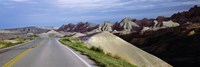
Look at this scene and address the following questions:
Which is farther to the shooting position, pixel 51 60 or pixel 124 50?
pixel 124 50

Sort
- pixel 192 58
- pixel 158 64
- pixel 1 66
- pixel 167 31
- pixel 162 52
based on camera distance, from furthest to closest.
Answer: pixel 167 31 → pixel 162 52 → pixel 192 58 → pixel 158 64 → pixel 1 66

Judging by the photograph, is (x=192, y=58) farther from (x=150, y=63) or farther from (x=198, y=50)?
(x=150, y=63)

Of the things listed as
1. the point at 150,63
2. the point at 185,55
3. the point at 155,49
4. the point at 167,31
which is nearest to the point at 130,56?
the point at 150,63

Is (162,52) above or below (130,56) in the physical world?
below

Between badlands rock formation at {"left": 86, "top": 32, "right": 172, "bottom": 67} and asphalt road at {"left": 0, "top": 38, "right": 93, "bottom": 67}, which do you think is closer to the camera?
asphalt road at {"left": 0, "top": 38, "right": 93, "bottom": 67}

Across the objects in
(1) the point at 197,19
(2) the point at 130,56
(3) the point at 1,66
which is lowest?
(1) the point at 197,19

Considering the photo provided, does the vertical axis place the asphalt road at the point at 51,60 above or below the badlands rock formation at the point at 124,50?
above

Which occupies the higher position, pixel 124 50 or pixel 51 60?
pixel 51 60

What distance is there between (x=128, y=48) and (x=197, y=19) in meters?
152

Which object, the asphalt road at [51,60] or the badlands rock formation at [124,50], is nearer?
the asphalt road at [51,60]

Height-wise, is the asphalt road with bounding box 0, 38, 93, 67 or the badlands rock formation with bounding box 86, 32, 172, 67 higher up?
the asphalt road with bounding box 0, 38, 93, 67

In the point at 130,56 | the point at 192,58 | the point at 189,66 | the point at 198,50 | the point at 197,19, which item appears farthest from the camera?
the point at 197,19

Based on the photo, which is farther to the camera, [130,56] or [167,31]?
[167,31]

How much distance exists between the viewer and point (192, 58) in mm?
89250
